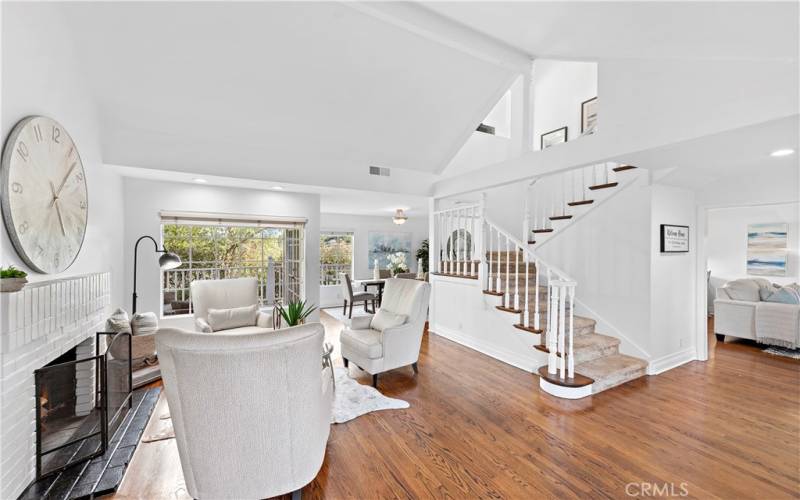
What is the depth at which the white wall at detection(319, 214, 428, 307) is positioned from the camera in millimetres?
8172

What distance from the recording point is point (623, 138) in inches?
115

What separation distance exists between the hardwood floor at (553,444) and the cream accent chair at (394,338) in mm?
226

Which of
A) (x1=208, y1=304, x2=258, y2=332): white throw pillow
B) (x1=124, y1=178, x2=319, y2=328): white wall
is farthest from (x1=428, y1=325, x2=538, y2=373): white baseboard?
(x1=124, y1=178, x2=319, y2=328): white wall

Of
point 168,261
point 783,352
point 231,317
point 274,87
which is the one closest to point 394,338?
point 231,317

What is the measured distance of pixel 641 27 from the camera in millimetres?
2209

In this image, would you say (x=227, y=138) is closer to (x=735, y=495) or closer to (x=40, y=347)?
(x=40, y=347)

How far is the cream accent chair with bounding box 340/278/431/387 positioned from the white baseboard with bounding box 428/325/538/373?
42.9 inches

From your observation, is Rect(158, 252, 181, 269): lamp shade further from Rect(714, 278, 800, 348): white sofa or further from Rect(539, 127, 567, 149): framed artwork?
Rect(714, 278, 800, 348): white sofa

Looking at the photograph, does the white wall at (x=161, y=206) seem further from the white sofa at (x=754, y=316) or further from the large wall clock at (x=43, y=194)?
the white sofa at (x=754, y=316)

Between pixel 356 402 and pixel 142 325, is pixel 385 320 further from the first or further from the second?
pixel 142 325

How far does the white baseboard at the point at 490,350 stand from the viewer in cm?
372

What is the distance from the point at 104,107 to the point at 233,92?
3.82 feet

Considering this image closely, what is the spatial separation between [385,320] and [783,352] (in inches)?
203

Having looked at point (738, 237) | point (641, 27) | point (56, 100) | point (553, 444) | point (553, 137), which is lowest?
point (553, 444)
